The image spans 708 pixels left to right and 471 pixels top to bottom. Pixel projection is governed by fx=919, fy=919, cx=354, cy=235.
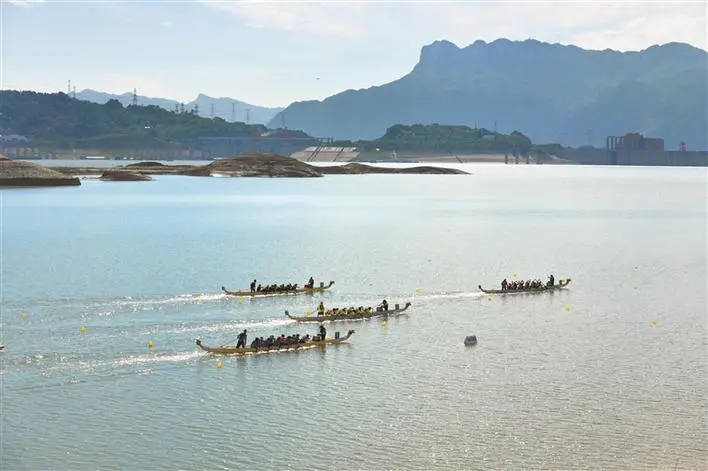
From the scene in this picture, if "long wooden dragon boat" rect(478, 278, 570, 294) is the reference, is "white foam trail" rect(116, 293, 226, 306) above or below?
above

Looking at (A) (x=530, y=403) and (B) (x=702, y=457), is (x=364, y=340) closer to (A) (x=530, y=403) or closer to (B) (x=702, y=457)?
(A) (x=530, y=403)

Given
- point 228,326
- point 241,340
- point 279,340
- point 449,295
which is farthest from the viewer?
point 449,295

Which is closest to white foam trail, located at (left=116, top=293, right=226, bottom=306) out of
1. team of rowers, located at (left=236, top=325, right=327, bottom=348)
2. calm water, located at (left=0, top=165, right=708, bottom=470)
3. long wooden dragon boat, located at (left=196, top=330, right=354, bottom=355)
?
calm water, located at (left=0, top=165, right=708, bottom=470)

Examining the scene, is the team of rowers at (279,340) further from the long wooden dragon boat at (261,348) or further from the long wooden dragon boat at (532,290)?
the long wooden dragon boat at (532,290)

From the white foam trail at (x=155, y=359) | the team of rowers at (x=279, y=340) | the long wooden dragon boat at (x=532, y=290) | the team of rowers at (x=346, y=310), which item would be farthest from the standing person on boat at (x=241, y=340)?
the long wooden dragon boat at (x=532, y=290)

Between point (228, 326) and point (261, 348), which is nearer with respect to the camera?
point (261, 348)

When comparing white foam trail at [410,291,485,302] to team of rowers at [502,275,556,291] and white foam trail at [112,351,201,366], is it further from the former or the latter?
white foam trail at [112,351,201,366]

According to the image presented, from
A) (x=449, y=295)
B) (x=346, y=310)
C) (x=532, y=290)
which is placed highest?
(x=346, y=310)

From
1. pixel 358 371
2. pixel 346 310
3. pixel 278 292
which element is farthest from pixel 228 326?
pixel 358 371

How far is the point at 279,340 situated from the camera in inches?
2611

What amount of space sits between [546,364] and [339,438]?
2087 centimetres

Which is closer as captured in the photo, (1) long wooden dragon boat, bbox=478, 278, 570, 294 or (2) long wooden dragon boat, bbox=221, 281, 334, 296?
(2) long wooden dragon boat, bbox=221, 281, 334, 296

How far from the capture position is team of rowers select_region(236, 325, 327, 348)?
6531cm

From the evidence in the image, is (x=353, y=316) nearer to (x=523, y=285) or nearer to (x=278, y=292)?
(x=278, y=292)
